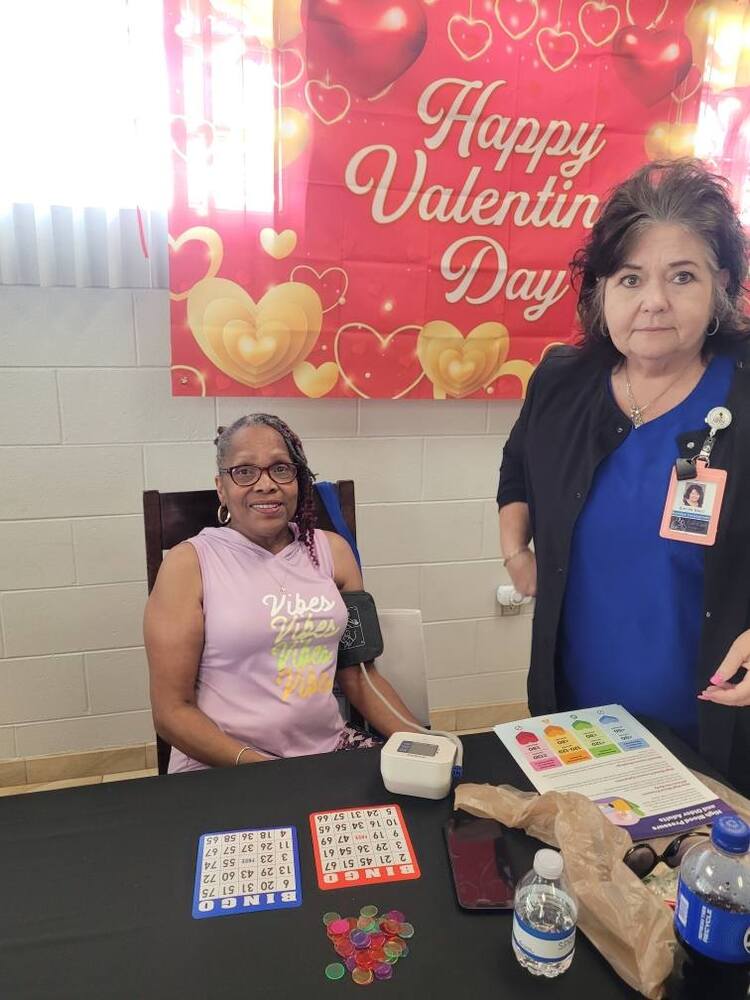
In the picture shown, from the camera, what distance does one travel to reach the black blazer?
1191 mm

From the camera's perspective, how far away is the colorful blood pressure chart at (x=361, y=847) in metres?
0.86

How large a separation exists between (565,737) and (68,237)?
69.3 inches

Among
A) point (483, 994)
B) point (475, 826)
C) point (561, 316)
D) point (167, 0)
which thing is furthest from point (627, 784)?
point (167, 0)

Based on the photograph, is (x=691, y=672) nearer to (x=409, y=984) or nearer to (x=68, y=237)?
(x=409, y=984)

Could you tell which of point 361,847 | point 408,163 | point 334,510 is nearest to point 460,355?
A: point 408,163

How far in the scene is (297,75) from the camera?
6.09 ft

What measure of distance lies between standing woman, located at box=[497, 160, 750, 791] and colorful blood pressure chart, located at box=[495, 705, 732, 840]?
5.4 inches

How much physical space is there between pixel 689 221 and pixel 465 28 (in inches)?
45.5

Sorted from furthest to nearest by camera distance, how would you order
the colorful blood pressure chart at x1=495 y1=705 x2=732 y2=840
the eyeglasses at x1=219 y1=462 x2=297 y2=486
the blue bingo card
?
the eyeglasses at x1=219 y1=462 x2=297 y2=486 < the colorful blood pressure chart at x1=495 y1=705 x2=732 y2=840 < the blue bingo card

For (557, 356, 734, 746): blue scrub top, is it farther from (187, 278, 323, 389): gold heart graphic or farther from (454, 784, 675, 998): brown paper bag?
(187, 278, 323, 389): gold heart graphic

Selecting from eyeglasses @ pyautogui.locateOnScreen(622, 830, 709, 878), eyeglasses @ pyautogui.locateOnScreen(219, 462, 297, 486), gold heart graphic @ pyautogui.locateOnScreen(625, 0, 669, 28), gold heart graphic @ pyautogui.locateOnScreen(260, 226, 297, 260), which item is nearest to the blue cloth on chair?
eyeglasses @ pyautogui.locateOnScreen(219, 462, 297, 486)

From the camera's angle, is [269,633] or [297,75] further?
[297,75]

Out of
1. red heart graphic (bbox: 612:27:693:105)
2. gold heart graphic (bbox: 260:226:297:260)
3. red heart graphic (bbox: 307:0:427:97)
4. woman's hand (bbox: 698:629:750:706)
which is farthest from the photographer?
red heart graphic (bbox: 612:27:693:105)

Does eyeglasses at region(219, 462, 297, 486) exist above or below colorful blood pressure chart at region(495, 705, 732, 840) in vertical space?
above
